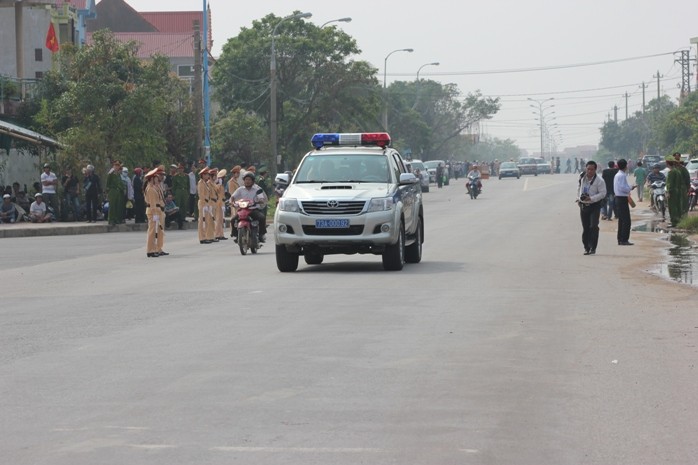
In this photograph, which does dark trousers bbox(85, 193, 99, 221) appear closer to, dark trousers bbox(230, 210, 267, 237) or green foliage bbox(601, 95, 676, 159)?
dark trousers bbox(230, 210, 267, 237)

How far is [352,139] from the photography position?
2297cm

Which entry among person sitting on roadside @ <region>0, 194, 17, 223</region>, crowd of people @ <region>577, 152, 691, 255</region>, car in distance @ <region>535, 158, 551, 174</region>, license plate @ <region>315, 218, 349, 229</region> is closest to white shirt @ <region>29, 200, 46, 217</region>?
person sitting on roadside @ <region>0, 194, 17, 223</region>

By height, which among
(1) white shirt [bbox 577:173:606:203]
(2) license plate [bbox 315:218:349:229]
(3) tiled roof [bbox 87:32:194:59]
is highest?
(3) tiled roof [bbox 87:32:194:59]

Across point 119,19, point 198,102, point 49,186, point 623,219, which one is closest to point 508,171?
point 119,19

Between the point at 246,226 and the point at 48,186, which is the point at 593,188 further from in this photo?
the point at 48,186

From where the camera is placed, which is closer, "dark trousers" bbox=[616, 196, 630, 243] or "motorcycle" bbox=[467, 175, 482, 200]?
"dark trousers" bbox=[616, 196, 630, 243]

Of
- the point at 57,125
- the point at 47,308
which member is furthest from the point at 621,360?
the point at 57,125

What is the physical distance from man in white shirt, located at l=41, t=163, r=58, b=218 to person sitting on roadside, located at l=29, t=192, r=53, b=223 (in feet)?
1.51

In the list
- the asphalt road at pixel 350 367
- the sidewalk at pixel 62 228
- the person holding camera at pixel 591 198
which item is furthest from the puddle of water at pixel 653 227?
the asphalt road at pixel 350 367

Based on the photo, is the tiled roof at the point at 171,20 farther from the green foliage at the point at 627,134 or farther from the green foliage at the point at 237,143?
the green foliage at the point at 627,134

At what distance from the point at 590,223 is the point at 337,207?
248 inches

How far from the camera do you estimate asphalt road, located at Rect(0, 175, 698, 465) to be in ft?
25.2

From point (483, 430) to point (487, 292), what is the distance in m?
9.20

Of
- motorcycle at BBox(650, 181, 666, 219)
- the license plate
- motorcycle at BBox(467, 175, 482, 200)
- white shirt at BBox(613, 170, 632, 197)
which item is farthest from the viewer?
motorcycle at BBox(467, 175, 482, 200)
